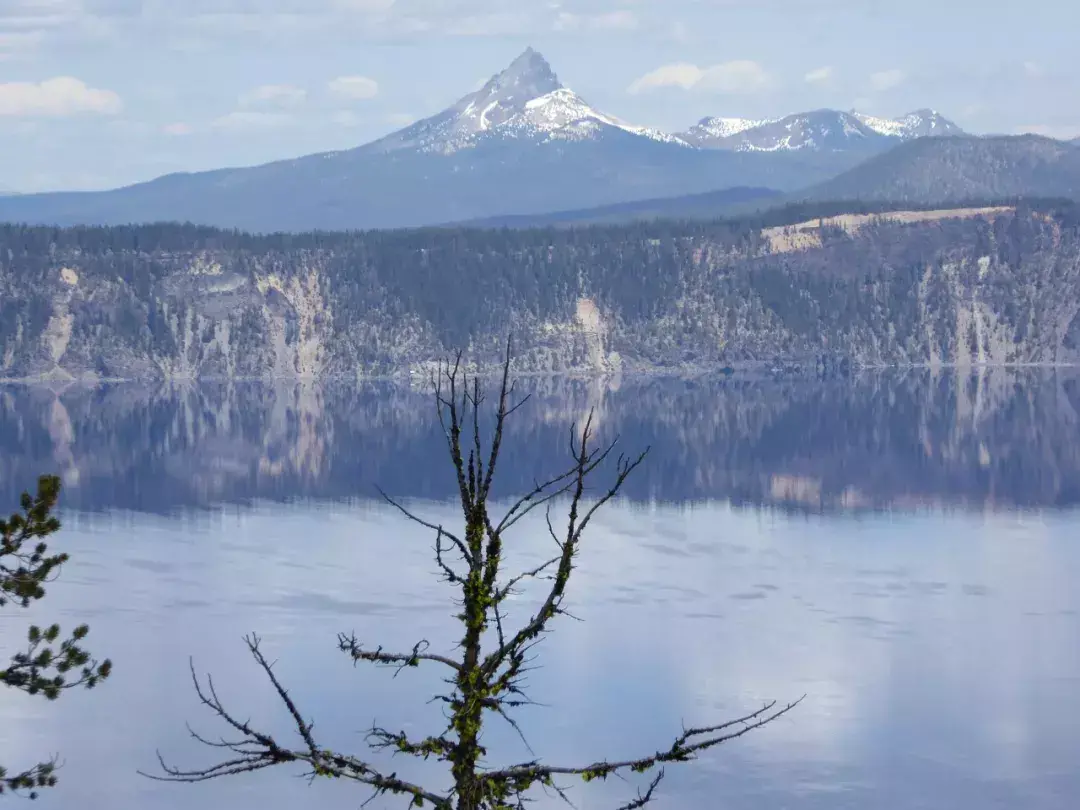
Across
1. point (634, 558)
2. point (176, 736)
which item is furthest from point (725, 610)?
point (176, 736)

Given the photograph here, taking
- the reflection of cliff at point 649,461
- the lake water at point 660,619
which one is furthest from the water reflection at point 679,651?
the reflection of cliff at point 649,461

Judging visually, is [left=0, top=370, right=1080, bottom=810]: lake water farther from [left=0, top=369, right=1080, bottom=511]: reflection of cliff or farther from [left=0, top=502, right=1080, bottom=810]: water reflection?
[left=0, top=369, right=1080, bottom=511]: reflection of cliff

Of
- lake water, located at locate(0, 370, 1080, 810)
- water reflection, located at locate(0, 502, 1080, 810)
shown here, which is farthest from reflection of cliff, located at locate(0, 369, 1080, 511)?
water reflection, located at locate(0, 502, 1080, 810)

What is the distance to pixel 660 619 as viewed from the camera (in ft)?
245

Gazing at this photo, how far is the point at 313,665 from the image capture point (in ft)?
211

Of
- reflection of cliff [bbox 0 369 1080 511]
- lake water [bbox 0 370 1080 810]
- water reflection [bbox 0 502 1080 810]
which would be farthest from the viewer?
reflection of cliff [bbox 0 369 1080 511]

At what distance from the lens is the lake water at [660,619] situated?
5234 centimetres

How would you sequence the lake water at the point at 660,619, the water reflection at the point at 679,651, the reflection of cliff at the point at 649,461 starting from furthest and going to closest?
the reflection of cliff at the point at 649,461, the lake water at the point at 660,619, the water reflection at the point at 679,651

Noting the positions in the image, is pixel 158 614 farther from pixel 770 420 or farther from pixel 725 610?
pixel 770 420

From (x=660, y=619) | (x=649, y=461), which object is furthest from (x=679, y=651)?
(x=649, y=461)

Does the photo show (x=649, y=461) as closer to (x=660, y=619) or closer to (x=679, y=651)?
(x=660, y=619)

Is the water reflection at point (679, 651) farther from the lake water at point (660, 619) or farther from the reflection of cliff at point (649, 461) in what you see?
the reflection of cliff at point (649, 461)

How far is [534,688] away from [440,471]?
81144 millimetres

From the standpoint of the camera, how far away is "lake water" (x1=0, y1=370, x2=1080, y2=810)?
5234 centimetres
